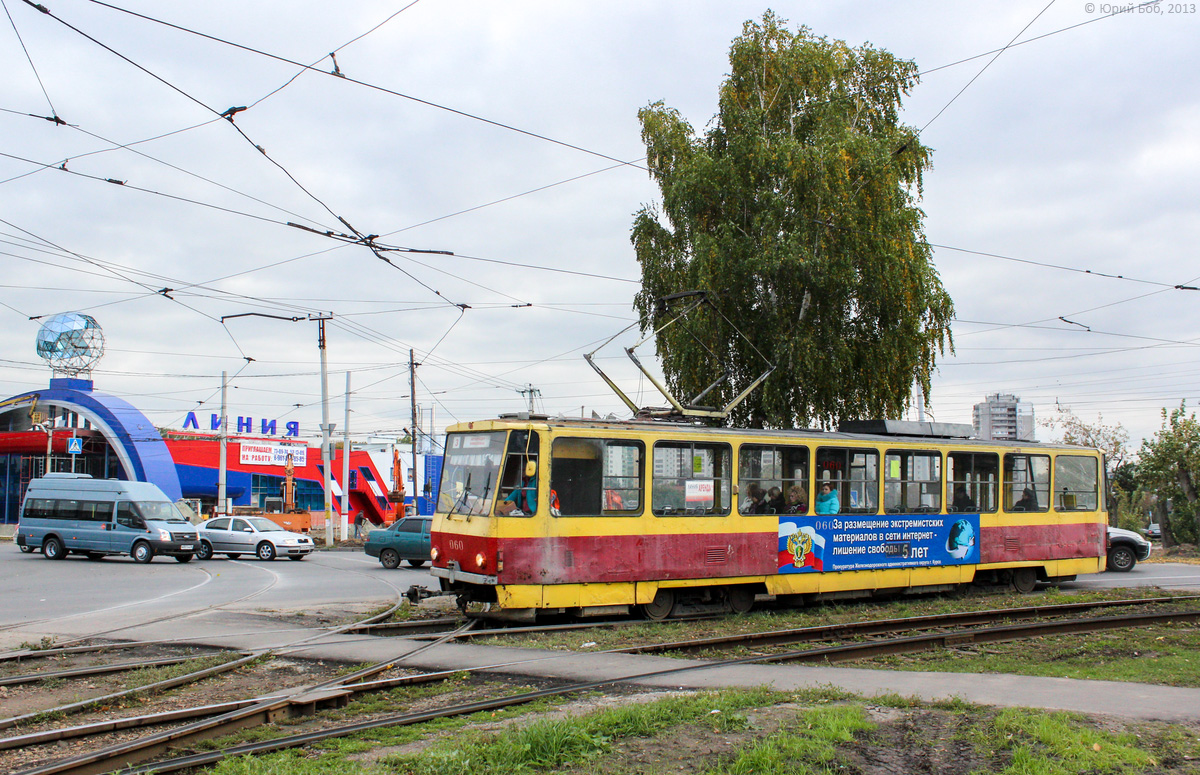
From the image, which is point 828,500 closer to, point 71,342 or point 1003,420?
point 71,342

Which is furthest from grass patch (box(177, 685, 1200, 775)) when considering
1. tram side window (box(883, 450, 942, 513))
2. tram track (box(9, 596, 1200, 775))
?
tram side window (box(883, 450, 942, 513))

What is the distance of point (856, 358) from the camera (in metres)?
22.6

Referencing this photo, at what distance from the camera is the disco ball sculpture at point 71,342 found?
55188mm

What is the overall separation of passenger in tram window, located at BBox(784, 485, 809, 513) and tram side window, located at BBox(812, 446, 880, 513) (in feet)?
0.67

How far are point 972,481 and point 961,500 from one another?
0.45m

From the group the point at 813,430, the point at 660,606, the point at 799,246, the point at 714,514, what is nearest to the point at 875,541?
the point at 813,430

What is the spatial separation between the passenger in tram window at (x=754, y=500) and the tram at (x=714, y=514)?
24mm

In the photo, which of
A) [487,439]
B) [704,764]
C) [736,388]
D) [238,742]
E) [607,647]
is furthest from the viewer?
[736,388]

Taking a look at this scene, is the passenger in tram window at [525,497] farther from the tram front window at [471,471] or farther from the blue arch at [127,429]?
the blue arch at [127,429]

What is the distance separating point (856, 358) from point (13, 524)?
172 feet

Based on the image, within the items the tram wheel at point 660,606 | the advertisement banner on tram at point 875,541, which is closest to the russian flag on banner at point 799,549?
the advertisement banner on tram at point 875,541

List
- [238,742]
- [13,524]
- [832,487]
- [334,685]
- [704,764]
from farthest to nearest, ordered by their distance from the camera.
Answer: [13,524], [832,487], [334,685], [238,742], [704,764]

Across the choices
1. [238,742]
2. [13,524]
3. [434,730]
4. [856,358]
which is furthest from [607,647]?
[13,524]

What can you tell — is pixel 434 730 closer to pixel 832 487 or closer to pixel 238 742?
pixel 238 742
